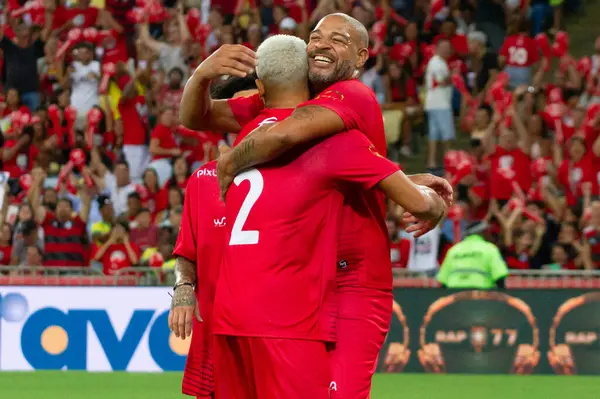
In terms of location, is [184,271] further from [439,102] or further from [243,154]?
[439,102]

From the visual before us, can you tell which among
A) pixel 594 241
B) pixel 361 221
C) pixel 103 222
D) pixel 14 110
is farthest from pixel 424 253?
pixel 361 221

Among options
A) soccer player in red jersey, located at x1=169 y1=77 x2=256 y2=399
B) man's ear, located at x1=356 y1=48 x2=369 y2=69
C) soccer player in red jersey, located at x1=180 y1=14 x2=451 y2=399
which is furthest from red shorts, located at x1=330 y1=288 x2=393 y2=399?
soccer player in red jersey, located at x1=169 y1=77 x2=256 y2=399

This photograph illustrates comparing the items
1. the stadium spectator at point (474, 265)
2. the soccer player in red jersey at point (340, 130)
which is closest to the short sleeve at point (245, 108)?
the soccer player in red jersey at point (340, 130)

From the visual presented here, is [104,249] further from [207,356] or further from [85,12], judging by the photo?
[207,356]

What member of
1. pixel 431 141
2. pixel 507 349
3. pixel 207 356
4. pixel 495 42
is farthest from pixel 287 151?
pixel 495 42

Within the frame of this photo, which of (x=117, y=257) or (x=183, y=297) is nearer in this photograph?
(x=183, y=297)

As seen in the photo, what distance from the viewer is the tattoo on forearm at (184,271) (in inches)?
244

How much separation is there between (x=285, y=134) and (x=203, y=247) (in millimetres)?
1567

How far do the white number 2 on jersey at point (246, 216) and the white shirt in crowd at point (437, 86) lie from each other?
12695 mm

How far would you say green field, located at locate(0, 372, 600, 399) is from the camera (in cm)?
1268

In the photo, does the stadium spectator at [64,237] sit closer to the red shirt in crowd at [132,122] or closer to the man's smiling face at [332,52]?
the red shirt in crowd at [132,122]

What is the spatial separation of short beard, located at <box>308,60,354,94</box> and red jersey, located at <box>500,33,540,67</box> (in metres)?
12.8

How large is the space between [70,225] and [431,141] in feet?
16.5

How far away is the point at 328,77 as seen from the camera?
5.47 m
